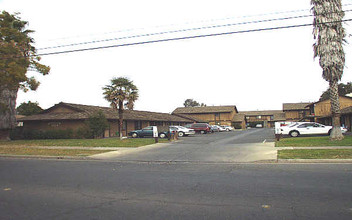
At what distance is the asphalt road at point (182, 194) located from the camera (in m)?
5.00

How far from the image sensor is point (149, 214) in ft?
16.4

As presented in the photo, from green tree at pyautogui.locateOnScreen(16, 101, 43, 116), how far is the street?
240 ft

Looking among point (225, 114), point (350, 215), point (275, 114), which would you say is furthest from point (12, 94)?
point (275, 114)

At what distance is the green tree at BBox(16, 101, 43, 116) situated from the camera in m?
74.2

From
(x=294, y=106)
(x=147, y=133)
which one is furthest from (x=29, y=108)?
(x=294, y=106)

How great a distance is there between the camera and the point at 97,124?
1180 inches

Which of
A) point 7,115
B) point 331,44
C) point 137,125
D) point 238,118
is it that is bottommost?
point 137,125

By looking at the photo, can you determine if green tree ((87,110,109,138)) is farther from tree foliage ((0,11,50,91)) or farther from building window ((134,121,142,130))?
building window ((134,121,142,130))

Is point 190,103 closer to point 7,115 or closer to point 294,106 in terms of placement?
point 294,106

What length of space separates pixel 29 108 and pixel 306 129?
73.6 meters

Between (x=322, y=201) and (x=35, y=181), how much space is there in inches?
310

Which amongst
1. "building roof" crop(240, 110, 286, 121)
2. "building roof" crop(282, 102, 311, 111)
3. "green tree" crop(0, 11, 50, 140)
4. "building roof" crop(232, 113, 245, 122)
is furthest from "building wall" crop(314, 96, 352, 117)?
"building roof" crop(240, 110, 286, 121)

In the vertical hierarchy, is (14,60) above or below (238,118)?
above

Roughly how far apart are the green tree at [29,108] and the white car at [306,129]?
225ft
